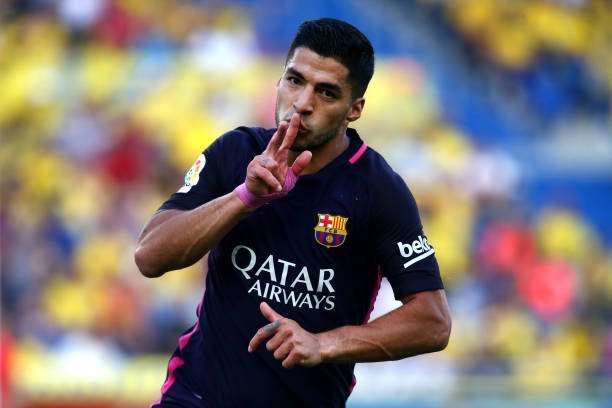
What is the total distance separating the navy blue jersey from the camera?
4.52 m

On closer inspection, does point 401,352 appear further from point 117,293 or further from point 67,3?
point 67,3

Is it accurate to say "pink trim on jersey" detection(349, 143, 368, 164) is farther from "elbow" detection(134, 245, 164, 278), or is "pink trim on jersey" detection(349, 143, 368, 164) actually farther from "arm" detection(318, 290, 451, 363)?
"elbow" detection(134, 245, 164, 278)

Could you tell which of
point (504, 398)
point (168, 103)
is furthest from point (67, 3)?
point (504, 398)

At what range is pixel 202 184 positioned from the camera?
15.0 ft

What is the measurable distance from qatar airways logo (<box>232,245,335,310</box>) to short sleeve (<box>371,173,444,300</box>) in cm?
25

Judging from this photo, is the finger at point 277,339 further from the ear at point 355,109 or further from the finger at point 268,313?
the ear at point 355,109

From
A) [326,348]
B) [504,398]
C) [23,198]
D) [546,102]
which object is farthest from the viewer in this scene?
[546,102]

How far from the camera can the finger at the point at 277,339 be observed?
3981 millimetres

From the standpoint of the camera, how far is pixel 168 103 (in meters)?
14.4

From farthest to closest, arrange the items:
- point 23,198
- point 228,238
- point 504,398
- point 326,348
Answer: point 23,198, point 504,398, point 228,238, point 326,348

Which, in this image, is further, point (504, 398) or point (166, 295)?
point (166, 295)

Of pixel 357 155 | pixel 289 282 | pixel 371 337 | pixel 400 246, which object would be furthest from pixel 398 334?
pixel 357 155

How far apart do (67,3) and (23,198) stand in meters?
2.91

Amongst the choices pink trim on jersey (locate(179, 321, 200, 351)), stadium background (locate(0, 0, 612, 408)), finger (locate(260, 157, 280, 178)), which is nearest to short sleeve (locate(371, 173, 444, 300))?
finger (locate(260, 157, 280, 178))
